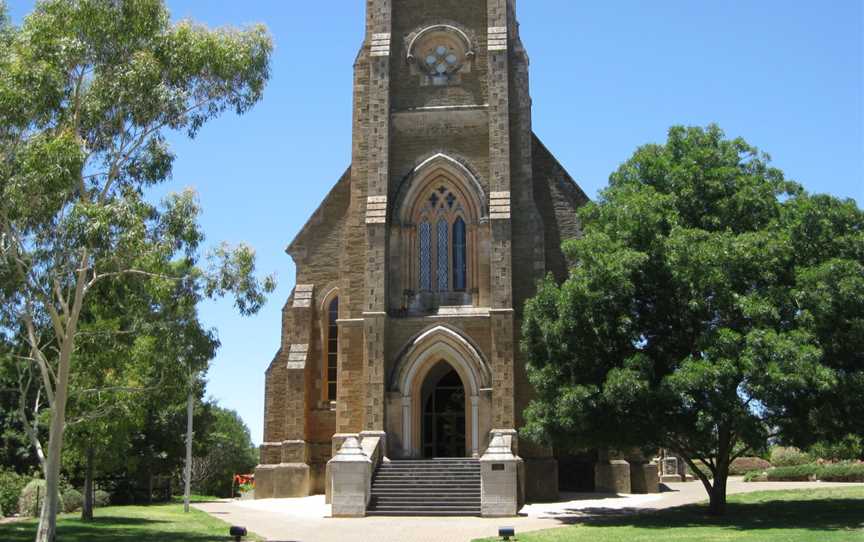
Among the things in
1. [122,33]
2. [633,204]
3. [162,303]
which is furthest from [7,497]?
[633,204]

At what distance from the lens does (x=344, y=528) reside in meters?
21.8

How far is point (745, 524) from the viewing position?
20266mm

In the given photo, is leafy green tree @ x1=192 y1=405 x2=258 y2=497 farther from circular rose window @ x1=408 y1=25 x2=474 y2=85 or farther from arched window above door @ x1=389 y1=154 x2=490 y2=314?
circular rose window @ x1=408 y1=25 x2=474 y2=85

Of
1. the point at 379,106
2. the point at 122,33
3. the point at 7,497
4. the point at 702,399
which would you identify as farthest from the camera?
the point at 379,106

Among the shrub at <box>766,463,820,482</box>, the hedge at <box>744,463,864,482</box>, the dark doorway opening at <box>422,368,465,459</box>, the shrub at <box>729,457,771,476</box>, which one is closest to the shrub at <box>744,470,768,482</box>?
the hedge at <box>744,463,864,482</box>

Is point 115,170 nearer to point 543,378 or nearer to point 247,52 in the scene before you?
point 247,52

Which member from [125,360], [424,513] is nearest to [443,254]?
[424,513]

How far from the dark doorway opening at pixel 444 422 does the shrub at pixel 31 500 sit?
1165 centimetres

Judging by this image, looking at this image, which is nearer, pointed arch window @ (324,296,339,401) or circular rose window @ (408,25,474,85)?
circular rose window @ (408,25,474,85)

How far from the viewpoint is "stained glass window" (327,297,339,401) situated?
33.6m

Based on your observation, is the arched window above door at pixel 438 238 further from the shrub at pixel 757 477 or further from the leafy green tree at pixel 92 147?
the shrub at pixel 757 477

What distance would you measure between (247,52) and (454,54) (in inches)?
514

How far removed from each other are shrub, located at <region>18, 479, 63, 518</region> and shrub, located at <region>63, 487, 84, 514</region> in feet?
3.38

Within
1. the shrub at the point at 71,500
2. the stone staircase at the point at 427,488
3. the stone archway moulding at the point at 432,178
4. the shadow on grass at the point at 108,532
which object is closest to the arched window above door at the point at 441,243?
the stone archway moulding at the point at 432,178
